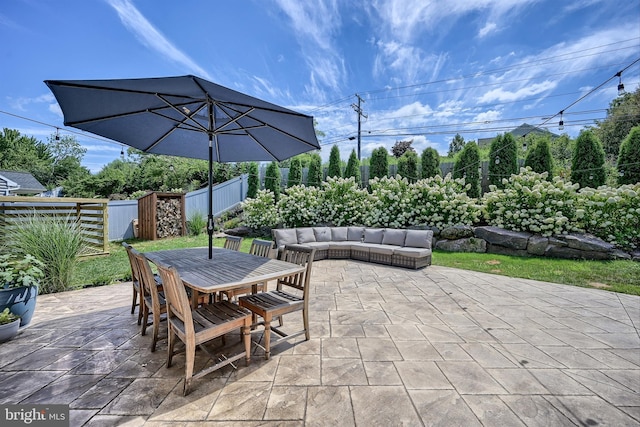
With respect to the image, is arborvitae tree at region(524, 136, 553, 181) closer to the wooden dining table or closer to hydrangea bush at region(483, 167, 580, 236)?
hydrangea bush at region(483, 167, 580, 236)

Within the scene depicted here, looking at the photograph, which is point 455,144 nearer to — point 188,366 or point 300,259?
point 300,259

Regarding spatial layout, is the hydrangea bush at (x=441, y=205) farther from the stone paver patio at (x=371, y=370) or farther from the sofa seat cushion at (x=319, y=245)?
the stone paver patio at (x=371, y=370)

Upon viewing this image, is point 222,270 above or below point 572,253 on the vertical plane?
above

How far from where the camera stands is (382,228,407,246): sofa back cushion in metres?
5.98

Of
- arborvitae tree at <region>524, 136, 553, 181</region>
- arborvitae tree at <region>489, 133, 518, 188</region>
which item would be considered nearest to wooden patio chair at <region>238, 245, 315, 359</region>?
arborvitae tree at <region>489, 133, 518, 188</region>

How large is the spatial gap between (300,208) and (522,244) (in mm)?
6018

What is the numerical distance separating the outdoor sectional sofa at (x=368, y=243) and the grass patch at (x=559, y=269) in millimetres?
808

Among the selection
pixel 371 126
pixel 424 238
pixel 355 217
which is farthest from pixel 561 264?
pixel 371 126

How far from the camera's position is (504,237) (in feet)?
21.5

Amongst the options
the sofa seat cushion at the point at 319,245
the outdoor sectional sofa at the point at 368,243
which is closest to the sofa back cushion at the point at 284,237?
the outdoor sectional sofa at the point at 368,243

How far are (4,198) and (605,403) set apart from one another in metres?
8.49

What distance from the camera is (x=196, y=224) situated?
9180mm

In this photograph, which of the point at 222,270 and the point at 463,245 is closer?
the point at 222,270

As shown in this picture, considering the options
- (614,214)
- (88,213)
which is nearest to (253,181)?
(88,213)
